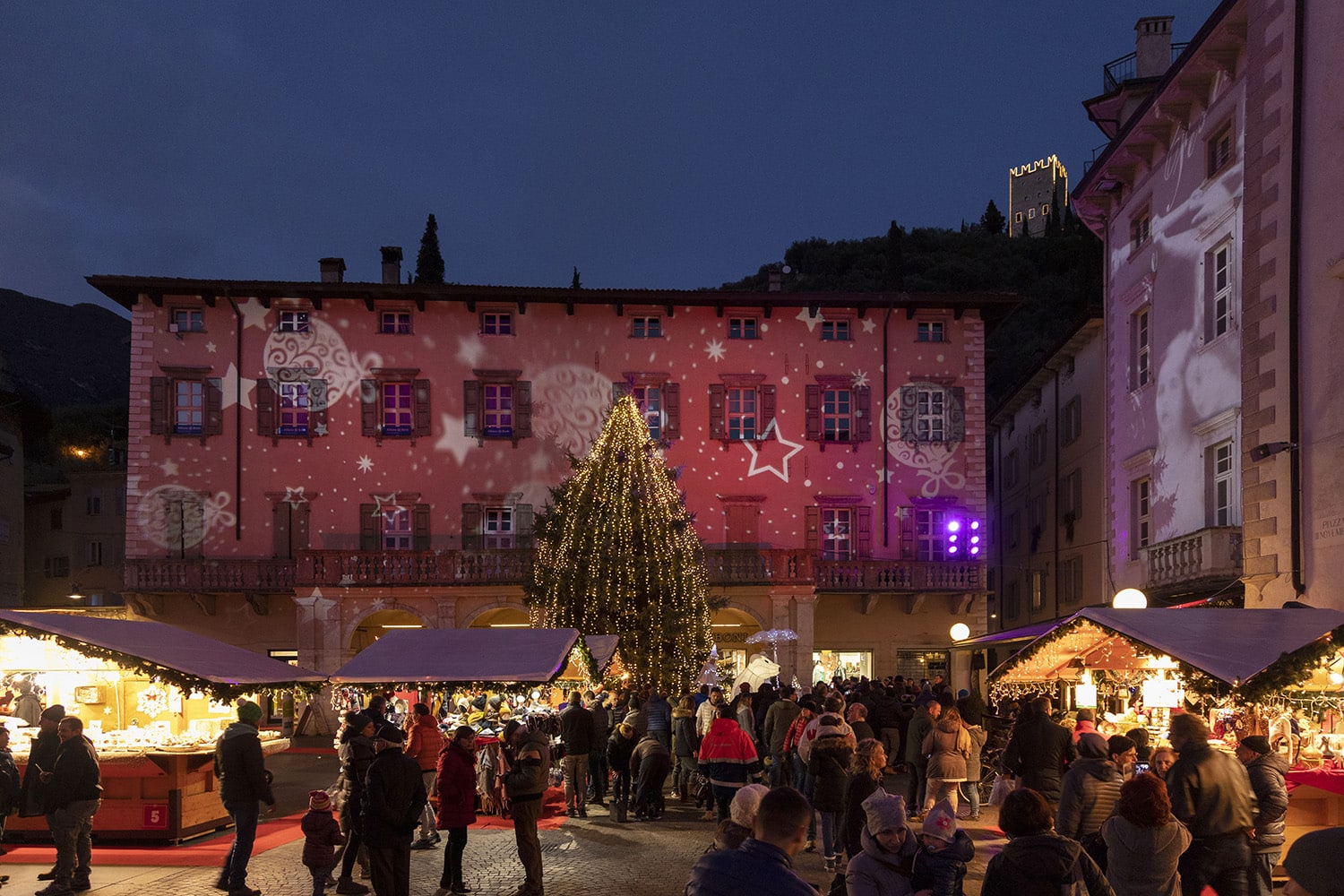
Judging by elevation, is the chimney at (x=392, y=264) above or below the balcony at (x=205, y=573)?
above

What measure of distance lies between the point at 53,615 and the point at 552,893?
6.70 m

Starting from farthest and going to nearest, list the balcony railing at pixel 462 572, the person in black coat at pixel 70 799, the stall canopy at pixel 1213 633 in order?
the balcony railing at pixel 462 572
the stall canopy at pixel 1213 633
the person in black coat at pixel 70 799

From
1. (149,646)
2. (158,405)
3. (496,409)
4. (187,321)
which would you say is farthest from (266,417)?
(149,646)

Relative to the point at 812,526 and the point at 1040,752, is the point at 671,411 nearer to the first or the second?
the point at 812,526

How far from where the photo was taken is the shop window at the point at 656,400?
121ft

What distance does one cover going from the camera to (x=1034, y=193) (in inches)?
5517

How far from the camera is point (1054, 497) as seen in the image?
124 feet

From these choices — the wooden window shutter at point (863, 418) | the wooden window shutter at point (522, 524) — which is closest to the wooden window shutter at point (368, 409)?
the wooden window shutter at point (522, 524)

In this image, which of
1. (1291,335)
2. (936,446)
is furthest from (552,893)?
(936,446)

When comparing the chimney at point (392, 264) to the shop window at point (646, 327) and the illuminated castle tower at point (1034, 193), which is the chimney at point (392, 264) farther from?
the illuminated castle tower at point (1034, 193)

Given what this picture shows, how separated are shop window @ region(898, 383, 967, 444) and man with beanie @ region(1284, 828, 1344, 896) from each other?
33.6 m

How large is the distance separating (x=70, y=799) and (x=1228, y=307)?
659 inches

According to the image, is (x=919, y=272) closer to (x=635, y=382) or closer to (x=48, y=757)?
(x=635, y=382)

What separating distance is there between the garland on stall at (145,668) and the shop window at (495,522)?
67.6ft
